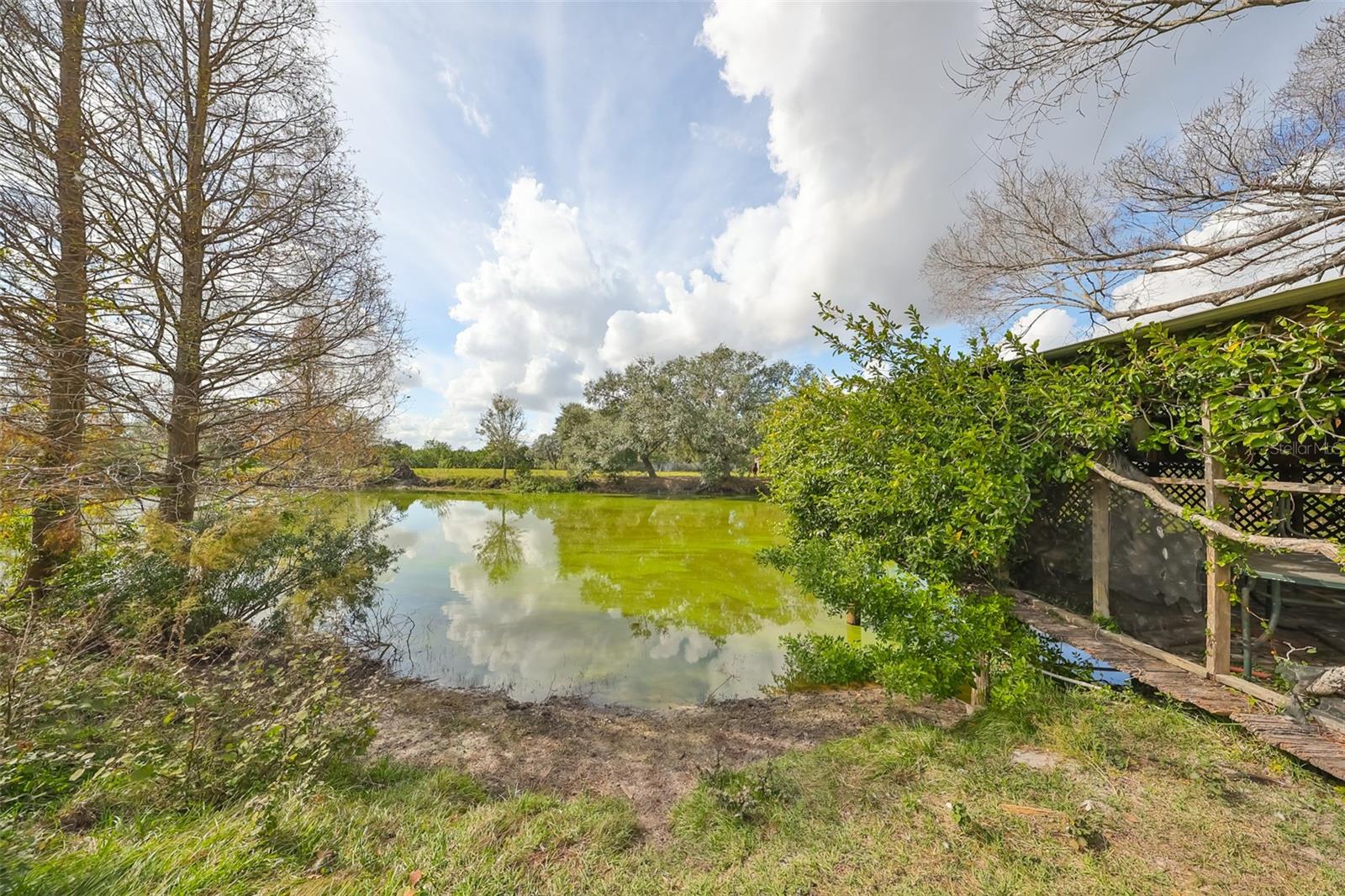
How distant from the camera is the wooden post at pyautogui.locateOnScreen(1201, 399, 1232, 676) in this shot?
102 inches

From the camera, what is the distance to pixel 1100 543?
3.53 meters

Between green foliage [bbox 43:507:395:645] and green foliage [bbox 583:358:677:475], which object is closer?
green foliage [bbox 43:507:395:645]

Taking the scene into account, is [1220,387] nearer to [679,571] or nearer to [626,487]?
[679,571]

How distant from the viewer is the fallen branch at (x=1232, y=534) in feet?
6.59

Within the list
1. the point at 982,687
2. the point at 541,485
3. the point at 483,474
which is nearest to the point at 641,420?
the point at 541,485

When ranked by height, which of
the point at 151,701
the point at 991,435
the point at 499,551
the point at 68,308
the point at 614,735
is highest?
the point at 68,308

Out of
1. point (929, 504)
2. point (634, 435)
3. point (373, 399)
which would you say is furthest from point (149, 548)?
point (634, 435)

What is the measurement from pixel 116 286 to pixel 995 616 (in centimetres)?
728

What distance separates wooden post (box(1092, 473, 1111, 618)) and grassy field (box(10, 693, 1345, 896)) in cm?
98

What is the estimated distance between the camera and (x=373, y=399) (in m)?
5.30

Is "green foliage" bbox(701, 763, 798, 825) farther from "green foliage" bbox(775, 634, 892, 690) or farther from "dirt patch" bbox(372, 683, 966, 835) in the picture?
"green foliage" bbox(775, 634, 892, 690)

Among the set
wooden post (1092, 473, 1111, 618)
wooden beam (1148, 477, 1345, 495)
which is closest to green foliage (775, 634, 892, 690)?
wooden post (1092, 473, 1111, 618)

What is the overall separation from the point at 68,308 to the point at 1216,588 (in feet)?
27.0

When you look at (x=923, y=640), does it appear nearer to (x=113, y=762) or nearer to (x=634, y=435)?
(x=113, y=762)
